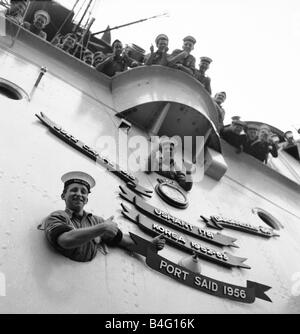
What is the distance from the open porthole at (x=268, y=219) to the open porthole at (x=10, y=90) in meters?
5.05

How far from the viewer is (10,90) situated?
758 cm

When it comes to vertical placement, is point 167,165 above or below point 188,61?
below

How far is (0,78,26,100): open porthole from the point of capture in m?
7.53

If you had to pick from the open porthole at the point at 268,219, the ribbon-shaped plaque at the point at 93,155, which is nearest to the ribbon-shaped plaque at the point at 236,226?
the open porthole at the point at 268,219

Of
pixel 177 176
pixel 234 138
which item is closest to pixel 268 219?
pixel 177 176

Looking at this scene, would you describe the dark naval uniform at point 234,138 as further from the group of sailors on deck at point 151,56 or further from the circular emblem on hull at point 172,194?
the circular emblem on hull at point 172,194

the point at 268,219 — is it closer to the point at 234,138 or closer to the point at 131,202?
the point at 234,138

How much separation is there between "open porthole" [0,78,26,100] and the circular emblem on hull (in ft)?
9.13

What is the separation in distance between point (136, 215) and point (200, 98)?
164 inches

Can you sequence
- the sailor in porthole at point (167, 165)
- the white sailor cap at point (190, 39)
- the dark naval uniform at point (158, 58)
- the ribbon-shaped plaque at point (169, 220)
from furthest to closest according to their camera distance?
the white sailor cap at point (190, 39)
the dark naval uniform at point (158, 58)
the sailor in porthole at point (167, 165)
the ribbon-shaped plaque at point (169, 220)

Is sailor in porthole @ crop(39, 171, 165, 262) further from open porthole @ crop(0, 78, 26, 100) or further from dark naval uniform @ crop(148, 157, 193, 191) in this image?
open porthole @ crop(0, 78, 26, 100)

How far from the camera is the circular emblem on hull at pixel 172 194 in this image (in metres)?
7.19

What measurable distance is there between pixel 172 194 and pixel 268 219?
2.86 m
